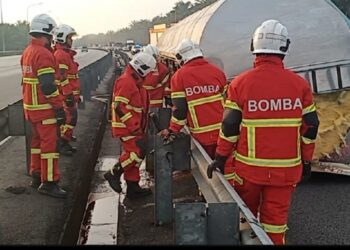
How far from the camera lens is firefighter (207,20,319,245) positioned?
433 cm

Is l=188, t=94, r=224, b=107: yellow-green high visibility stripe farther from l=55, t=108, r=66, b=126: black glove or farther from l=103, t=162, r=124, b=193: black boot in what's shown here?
l=55, t=108, r=66, b=126: black glove

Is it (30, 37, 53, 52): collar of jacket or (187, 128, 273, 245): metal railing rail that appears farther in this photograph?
(30, 37, 53, 52): collar of jacket

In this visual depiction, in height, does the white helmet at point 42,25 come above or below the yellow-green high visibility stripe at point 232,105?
above

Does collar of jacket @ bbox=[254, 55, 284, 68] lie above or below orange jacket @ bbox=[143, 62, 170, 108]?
above

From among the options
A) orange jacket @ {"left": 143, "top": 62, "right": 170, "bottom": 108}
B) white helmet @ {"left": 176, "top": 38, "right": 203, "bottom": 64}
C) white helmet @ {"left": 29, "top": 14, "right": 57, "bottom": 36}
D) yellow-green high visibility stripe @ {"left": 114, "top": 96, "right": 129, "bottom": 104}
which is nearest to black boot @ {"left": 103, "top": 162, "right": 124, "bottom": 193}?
yellow-green high visibility stripe @ {"left": 114, "top": 96, "right": 129, "bottom": 104}

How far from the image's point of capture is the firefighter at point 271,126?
4332 millimetres

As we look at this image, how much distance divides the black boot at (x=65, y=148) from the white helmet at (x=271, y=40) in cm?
533

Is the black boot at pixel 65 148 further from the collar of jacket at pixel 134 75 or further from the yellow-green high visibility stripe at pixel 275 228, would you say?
the yellow-green high visibility stripe at pixel 275 228

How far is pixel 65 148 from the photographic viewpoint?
9328mm

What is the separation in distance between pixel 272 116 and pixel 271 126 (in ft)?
0.24

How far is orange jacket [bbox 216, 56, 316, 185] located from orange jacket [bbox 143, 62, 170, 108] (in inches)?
219

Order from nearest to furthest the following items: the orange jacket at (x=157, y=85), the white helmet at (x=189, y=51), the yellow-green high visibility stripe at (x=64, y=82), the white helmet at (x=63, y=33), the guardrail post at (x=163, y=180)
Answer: the guardrail post at (x=163, y=180) < the white helmet at (x=189, y=51) < the yellow-green high visibility stripe at (x=64, y=82) < the white helmet at (x=63, y=33) < the orange jacket at (x=157, y=85)

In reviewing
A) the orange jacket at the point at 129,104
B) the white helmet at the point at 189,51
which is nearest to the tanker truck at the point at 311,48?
the white helmet at the point at 189,51

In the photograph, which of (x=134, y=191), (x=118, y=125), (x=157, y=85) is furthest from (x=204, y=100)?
(x=157, y=85)
